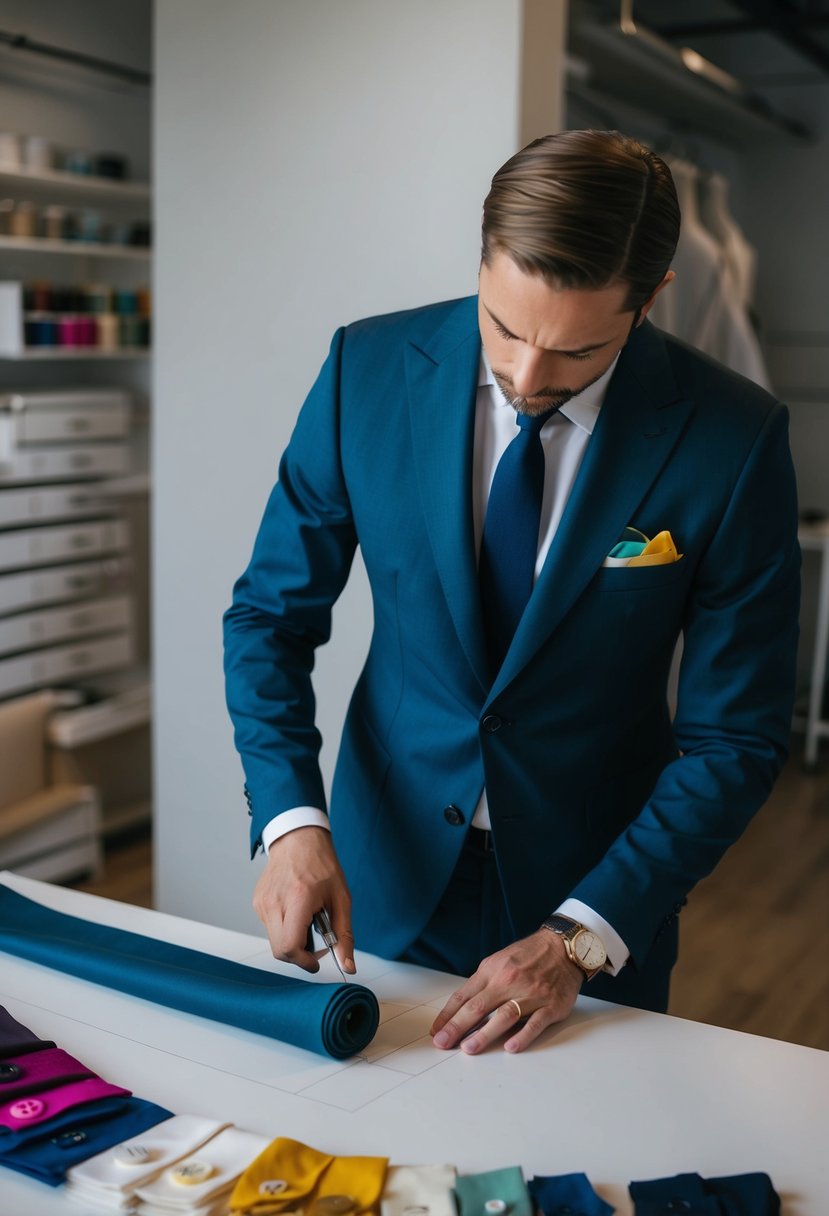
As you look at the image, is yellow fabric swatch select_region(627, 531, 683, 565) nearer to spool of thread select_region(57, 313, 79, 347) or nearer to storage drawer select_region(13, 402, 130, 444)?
storage drawer select_region(13, 402, 130, 444)

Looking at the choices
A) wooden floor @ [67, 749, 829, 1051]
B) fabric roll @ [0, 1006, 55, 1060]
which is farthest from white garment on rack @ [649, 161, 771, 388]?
fabric roll @ [0, 1006, 55, 1060]

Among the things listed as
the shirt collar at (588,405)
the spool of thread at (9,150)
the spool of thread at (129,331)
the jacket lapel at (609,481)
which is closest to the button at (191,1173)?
the jacket lapel at (609,481)

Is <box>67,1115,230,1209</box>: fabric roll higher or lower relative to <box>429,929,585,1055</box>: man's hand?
lower

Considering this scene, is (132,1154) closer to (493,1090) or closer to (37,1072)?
(37,1072)

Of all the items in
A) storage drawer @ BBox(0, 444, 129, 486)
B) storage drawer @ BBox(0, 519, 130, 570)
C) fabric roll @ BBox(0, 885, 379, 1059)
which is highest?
storage drawer @ BBox(0, 444, 129, 486)

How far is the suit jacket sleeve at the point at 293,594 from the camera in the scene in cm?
150

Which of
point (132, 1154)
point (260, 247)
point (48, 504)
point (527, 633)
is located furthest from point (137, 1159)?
point (48, 504)

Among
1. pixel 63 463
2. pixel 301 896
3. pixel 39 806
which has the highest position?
pixel 63 463

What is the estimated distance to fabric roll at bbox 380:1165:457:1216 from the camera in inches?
37.2

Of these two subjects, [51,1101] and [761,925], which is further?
[761,925]

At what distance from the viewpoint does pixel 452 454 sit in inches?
56.3

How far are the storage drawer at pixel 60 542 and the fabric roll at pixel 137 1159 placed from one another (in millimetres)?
2941

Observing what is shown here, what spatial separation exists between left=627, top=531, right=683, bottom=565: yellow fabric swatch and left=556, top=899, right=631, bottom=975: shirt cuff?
0.36m

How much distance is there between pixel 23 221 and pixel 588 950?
342cm
